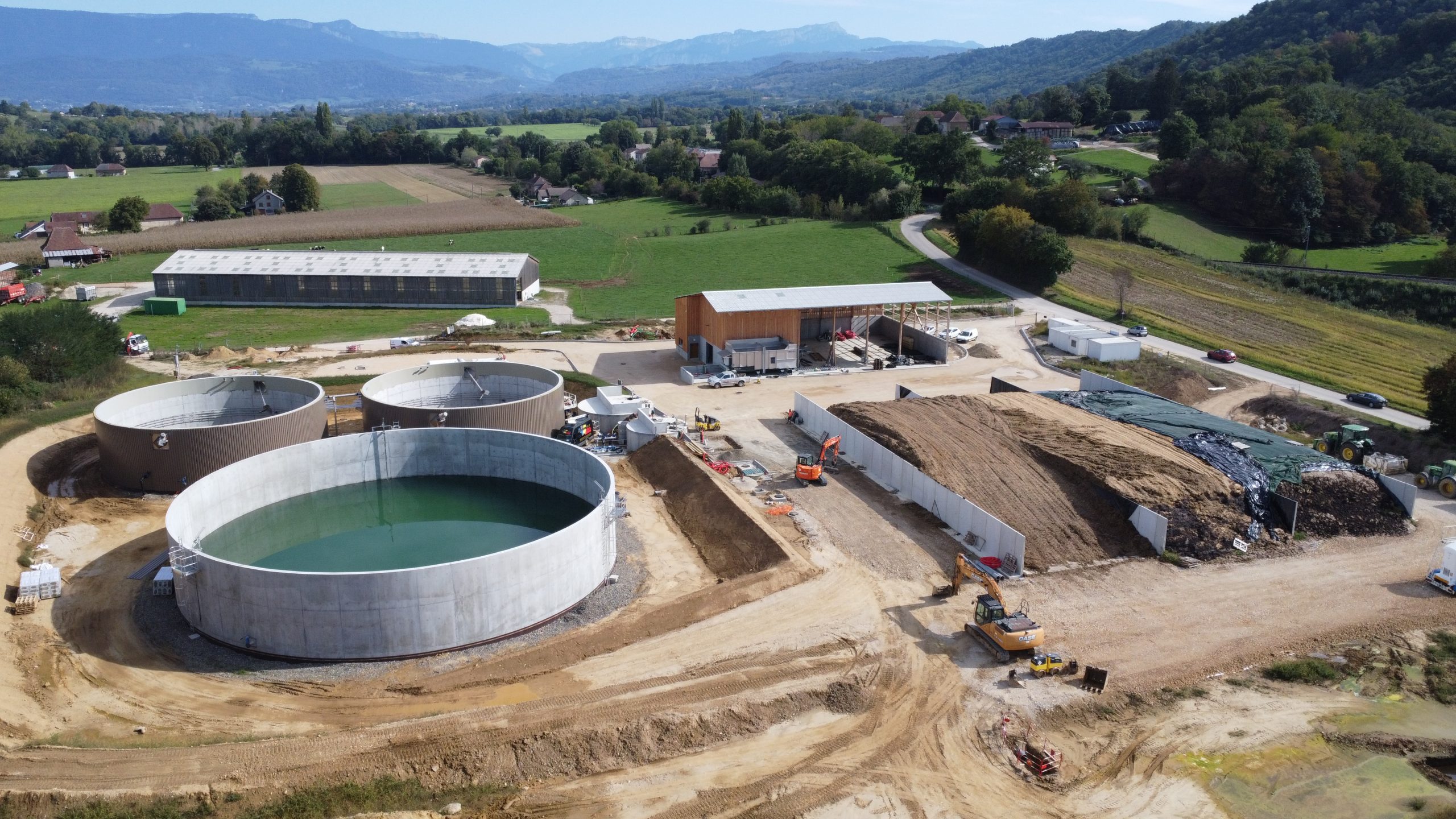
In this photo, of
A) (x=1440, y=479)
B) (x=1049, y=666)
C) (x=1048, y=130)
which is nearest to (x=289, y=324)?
(x=1049, y=666)

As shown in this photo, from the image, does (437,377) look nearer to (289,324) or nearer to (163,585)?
(163,585)

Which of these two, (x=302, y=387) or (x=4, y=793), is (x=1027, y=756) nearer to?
(x=4, y=793)

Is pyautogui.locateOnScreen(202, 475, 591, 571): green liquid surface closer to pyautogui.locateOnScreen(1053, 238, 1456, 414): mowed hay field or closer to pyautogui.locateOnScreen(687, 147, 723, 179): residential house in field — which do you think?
pyautogui.locateOnScreen(1053, 238, 1456, 414): mowed hay field

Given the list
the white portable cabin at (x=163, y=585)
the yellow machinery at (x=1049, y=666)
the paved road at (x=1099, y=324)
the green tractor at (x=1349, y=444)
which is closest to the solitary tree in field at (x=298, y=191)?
the paved road at (x=1099, y=324)

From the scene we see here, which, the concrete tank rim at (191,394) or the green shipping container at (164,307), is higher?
the concrete tank rim at (191,394)

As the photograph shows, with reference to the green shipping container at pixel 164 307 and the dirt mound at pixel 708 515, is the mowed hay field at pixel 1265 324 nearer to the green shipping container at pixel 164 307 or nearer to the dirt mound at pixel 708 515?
the dirt mound at pixel 708 515

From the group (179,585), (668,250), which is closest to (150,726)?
(179,585)
